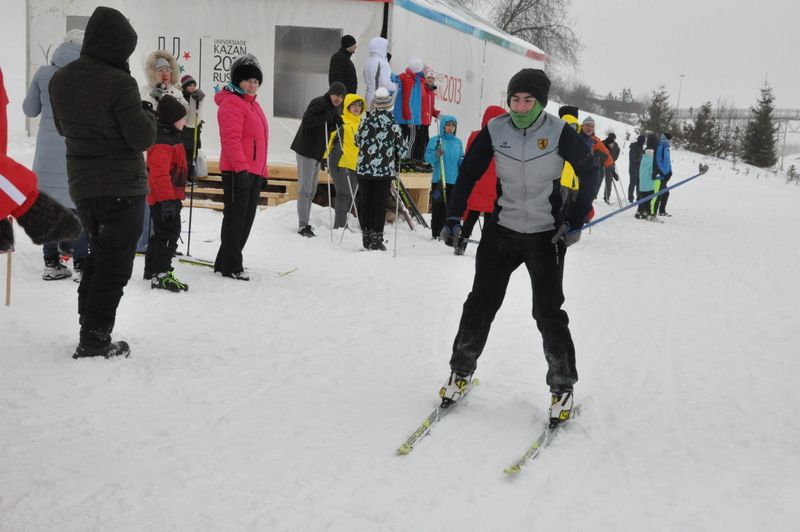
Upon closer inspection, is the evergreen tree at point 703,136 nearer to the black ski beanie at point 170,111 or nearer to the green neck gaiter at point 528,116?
the black ski beanie at point 170,111

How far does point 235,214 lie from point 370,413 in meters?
3.13

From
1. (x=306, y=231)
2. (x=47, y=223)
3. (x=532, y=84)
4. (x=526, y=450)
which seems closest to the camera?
(x=47, y=223)

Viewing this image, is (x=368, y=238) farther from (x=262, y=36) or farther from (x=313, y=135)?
(x=262, y=36)

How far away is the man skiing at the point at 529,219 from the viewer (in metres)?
3.81

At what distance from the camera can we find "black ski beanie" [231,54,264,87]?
6227mm

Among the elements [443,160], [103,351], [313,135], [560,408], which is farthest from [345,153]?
[560,408]

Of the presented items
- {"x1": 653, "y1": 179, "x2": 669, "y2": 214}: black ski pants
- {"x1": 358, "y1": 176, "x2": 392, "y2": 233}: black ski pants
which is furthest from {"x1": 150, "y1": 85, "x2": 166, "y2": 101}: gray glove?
{"x1": 653, "y1": 179, "x2": 669, "y2": 214}: black ski pants

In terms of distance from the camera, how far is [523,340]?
18.5ft

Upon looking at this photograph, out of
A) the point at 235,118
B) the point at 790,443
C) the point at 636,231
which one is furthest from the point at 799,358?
the point at 636,231

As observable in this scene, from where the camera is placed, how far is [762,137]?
43594 mm

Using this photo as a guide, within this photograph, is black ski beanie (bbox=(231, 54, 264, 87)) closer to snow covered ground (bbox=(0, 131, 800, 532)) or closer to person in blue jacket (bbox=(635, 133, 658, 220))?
snow covered ground (bbox=(0, 131, 800, 532))

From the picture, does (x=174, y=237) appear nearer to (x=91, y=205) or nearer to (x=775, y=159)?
(x=91, y=205)

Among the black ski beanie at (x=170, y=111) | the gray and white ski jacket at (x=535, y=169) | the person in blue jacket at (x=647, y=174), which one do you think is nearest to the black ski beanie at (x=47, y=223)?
the gray and white ski jacket at (x=535, y=169)

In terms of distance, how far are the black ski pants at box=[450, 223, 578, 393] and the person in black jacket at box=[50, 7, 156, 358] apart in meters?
1.89
